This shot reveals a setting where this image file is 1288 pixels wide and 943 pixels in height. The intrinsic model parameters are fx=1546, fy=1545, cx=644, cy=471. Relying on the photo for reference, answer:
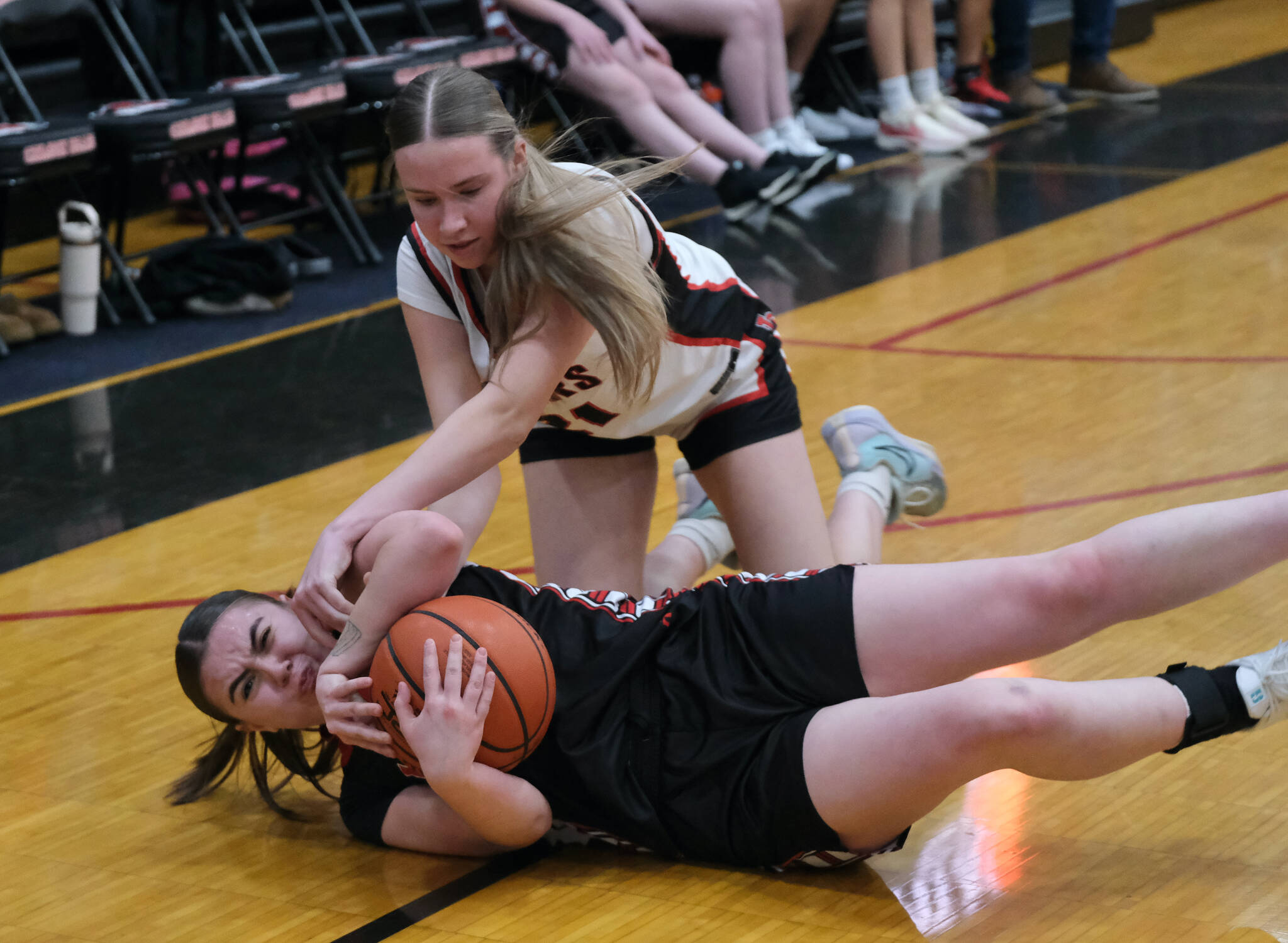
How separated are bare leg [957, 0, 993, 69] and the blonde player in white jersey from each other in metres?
5.25

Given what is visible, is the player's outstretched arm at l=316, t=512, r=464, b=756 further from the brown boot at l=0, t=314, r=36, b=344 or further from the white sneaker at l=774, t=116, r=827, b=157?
the white sneaker at l=774, t=116, r=827, b=157

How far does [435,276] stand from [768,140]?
4.61 metres

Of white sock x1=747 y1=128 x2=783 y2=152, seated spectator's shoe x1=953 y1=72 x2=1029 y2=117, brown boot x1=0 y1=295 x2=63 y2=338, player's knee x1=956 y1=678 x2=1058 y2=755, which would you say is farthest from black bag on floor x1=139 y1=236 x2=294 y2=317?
seated spectator's shoe x1=953 y1=72 x2=1029 y2=117

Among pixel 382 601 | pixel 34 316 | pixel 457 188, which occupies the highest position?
pixel 457 188

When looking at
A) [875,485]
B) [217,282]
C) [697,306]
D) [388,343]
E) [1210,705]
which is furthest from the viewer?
[217,282]

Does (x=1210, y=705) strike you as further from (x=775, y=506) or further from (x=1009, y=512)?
(x=1009, y=512)

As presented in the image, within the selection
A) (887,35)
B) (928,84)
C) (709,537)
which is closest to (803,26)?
(887,35)

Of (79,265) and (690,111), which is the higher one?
(690,111)

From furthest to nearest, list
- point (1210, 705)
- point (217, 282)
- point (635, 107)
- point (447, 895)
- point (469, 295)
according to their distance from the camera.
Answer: point (635, 107) → point (217, 282) → point (469, 295) → point (447, 895) → point (1210, 705)

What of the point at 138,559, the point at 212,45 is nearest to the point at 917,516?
the point at 138,559

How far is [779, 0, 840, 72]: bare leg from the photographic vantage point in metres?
7.22

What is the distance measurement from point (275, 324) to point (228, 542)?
1944 mm

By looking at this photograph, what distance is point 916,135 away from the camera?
734 centimetres

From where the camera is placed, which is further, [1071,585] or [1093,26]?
[1093,26]
